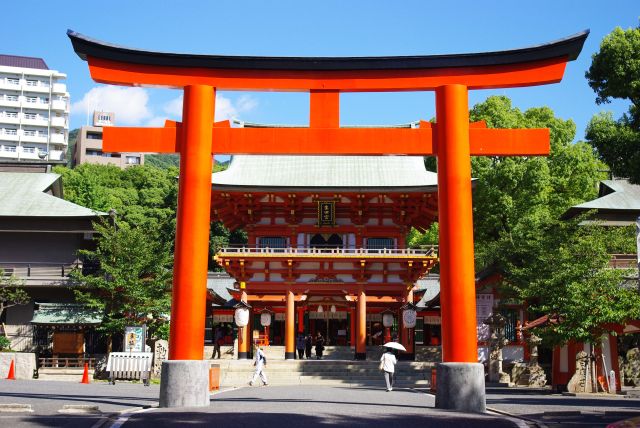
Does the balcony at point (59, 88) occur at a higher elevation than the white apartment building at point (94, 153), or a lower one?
higher

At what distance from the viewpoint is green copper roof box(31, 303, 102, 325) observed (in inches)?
1331

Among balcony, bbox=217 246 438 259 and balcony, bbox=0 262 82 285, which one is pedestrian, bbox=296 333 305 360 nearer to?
balcony, bbox=217 246 438 259

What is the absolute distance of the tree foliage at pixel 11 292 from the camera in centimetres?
3506

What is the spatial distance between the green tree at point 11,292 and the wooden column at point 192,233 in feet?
69.1

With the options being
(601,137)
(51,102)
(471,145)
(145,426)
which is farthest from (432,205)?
(51,102)

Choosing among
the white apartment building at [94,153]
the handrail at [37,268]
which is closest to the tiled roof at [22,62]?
the white apartment building at [94,153]

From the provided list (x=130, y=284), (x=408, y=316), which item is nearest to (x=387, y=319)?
(x=408, y=316)

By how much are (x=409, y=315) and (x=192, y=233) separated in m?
22.3

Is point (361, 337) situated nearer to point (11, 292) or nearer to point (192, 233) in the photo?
point (11, 292)

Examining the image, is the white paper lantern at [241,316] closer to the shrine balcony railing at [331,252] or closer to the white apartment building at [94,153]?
the shrine balcony railing at [331,252]

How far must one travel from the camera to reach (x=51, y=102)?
109 meters

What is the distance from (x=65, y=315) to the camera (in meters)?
34.2

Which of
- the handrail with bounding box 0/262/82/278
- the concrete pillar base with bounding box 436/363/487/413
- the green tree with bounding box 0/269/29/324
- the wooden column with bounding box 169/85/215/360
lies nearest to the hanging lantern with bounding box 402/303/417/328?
the handrail with bounding box 0/262/82/278

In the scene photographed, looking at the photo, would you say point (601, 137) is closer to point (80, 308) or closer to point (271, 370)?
point (271, 370)
